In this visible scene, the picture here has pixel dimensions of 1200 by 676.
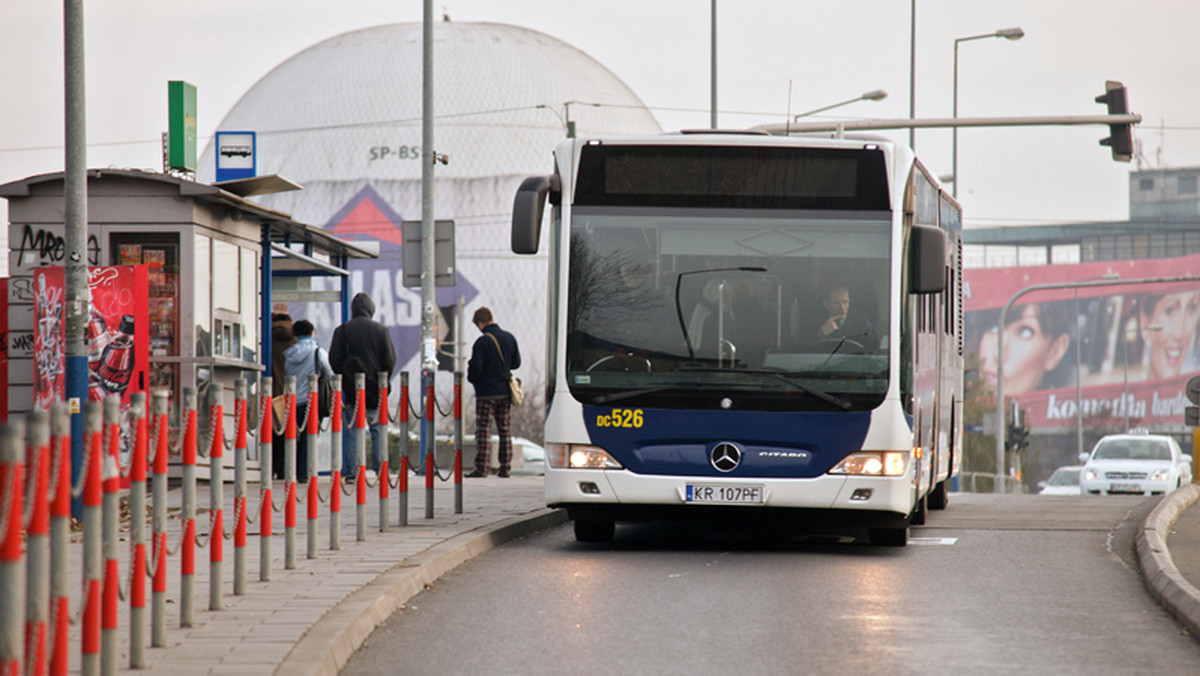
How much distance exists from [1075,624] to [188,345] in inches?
374

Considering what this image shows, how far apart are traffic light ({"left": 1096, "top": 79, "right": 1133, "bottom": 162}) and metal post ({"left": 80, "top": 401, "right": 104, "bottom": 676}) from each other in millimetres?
20356

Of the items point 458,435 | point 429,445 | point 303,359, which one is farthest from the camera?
point 303,359

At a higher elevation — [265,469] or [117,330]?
[117,330]

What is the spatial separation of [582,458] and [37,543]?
22.2ft

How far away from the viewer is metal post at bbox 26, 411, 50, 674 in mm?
4773

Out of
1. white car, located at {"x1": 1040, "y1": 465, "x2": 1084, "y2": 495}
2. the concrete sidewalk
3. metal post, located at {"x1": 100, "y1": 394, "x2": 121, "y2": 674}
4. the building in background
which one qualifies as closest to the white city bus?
the concrete sidewalk

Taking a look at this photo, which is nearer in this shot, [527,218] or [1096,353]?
[527,218]

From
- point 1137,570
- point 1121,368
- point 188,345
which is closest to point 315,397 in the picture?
point 1137,570

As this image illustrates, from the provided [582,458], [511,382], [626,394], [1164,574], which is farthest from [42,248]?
[1164,574]

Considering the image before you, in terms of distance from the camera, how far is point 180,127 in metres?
17.8

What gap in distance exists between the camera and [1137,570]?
11094 mm

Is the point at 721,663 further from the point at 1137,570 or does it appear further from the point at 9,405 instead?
the point at 9,405

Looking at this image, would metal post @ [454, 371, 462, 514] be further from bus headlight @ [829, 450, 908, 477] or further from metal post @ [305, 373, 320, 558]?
bus headlight @ [829, 450, 908, 477]

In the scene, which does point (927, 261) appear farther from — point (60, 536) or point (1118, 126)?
point (1118, 126)
